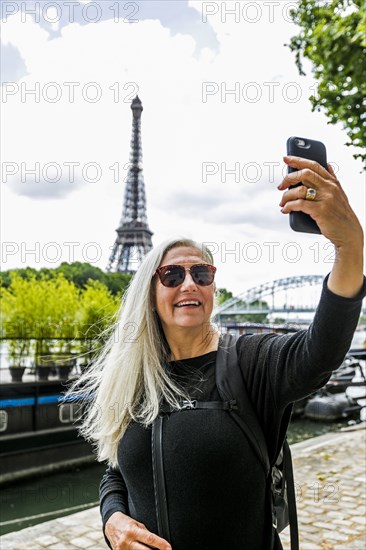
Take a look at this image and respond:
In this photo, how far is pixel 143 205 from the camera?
56.7 meters

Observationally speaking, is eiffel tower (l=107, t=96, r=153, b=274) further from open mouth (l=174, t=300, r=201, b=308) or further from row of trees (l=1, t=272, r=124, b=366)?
open mouth (l=174, t=300, r=201, b=308)

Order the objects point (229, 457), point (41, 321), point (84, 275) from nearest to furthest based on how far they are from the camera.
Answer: point (229, 457)
point (41, 321)
point (84, 275)

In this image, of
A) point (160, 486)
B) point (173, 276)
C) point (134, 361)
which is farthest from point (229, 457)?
point (173, 276)

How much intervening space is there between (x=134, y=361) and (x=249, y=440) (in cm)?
50

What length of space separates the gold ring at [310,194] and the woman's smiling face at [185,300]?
2.01ft

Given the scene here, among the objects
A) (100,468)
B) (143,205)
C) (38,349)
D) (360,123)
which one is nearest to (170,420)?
(360,123)

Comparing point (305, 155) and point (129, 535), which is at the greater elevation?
point (305, 155)

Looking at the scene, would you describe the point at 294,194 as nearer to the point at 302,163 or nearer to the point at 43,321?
the point at 302,163

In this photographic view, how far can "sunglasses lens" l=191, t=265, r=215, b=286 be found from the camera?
1812 mm

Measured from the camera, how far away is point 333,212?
1273mm

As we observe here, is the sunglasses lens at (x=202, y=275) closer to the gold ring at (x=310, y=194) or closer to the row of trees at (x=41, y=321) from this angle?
the gold ring at (x=310, y=194)

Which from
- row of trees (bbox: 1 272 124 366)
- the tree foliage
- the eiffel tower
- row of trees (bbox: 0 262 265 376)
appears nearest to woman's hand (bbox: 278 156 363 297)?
row of trees (bbox: 0 262 265 376)

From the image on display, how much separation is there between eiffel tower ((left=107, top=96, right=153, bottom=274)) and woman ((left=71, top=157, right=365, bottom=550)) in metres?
47.2

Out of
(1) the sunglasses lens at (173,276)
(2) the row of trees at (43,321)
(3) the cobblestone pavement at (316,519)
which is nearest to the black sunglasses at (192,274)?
(1) the sunglasses lens at (173,276)
